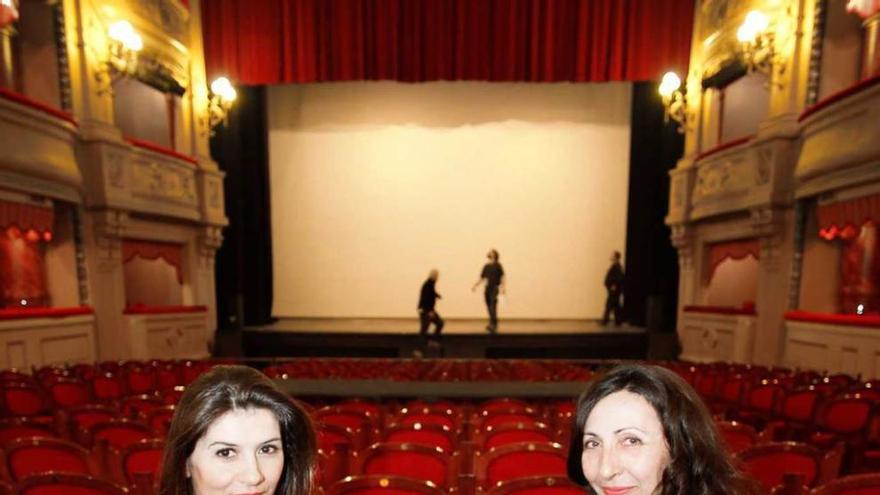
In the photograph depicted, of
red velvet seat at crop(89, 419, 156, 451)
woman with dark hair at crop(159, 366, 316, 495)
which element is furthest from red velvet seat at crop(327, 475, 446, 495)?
red velvet seat at crop(89, 419, 156, 451)

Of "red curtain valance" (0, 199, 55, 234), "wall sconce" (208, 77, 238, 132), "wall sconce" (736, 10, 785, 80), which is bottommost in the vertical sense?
"red curtain valance" (0, 199, 55, 234)

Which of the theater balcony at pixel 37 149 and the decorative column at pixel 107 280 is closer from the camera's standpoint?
the theater balcony at pixel 37 149

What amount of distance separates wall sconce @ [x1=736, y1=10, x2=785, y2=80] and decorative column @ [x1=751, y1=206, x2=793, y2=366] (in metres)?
2.15

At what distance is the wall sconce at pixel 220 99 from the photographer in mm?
8621

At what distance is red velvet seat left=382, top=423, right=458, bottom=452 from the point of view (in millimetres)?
2748

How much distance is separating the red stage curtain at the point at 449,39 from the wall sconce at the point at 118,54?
1233 millimetres

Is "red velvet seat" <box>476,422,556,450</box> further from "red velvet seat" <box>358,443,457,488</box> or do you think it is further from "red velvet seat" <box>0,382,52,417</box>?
"red velvet seat" <box>0,382,52,417</box>

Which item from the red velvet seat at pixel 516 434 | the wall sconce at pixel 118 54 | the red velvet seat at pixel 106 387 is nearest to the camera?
the red velvet seat at pixel 516 434

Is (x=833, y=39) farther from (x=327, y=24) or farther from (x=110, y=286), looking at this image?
(x=110, y=286)

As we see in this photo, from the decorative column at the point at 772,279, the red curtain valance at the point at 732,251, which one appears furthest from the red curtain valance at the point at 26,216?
the red curtain valance at the point at 732,251

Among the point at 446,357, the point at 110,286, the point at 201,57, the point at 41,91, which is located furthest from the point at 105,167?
the point at 446,357

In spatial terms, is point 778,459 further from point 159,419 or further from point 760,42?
point 760,42

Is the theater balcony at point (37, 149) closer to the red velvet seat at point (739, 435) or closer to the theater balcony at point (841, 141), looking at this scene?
the red velvet seat at point (739, 435)

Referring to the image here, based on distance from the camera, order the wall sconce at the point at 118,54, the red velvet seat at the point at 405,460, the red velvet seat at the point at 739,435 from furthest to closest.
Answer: the wall sconce at the point at 118,54 < the red velvet seat at the point at 739,435 < the red velvet seat at the point at 405,460
